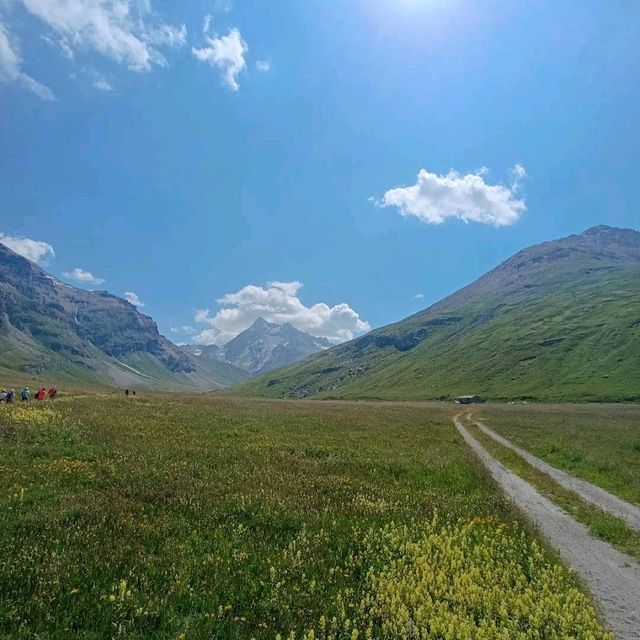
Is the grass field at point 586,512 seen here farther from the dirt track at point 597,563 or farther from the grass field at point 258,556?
the grass field at point 258,556

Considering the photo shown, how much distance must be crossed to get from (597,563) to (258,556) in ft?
27.6

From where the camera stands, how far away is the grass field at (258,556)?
7133mm

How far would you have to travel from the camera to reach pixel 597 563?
36.9 feet

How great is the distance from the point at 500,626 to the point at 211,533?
6.30m

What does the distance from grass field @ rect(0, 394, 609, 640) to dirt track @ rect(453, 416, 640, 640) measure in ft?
1.95

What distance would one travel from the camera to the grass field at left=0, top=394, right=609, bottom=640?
7.13 meters

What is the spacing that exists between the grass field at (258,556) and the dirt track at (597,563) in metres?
0.59

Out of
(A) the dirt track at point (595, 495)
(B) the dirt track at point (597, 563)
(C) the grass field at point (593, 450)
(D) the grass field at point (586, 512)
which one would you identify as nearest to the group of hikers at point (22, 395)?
(D) the grass field at point (586, 512)

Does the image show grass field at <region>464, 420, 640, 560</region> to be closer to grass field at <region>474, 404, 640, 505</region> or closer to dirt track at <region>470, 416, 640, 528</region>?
dirt track at <region>470, 416, 640, 528</region>

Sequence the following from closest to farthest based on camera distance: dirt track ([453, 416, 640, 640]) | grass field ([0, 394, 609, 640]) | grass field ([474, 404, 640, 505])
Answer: grass field ([0, 394, 609, 640])
dirt track ([453, 416, 640, 640])
grass field ([474, 404, 640, 505])

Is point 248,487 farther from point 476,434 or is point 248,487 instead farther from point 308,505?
point 476,434

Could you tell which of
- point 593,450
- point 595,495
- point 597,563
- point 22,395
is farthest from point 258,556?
point 22,395

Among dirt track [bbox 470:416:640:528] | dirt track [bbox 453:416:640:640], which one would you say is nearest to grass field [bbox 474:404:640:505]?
dirt track [bbox 470:416:640:528]

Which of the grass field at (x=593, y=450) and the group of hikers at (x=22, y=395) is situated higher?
the group of hikers at (x=22, y=395)
